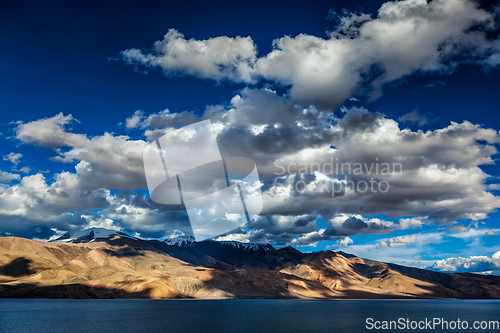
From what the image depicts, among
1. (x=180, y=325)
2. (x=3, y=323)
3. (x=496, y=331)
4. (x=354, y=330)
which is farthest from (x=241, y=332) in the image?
(x=496, y=331)

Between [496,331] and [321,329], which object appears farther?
[496,331]

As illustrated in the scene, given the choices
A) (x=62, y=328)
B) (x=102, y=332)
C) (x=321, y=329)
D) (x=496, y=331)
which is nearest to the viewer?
(x=102, y=332)

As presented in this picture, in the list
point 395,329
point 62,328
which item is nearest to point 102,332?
point 62,328

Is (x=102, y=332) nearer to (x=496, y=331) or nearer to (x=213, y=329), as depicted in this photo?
(x=213, y=329)

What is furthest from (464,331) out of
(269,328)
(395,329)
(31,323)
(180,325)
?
(31,323)

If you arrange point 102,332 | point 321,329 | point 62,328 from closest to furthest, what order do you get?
point 102,332 → point 62,328 → point 321,329

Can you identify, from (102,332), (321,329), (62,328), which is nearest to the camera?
(102,332)

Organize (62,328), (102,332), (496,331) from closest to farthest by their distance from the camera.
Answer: (102,332) → (62,328) → (496,331)

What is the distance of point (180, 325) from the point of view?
99.8 meters

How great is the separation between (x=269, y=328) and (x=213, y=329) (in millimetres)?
14756

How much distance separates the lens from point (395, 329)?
99.1 m

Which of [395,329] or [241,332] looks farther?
[395,329]

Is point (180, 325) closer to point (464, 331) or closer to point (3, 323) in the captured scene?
point (3, 323)

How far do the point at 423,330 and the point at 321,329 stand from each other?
28635mm
